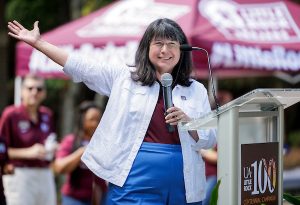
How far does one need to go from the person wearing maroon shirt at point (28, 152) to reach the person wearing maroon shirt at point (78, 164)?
61 centimetres

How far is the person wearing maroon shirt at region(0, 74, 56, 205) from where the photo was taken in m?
8.93

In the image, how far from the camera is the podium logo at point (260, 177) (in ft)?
15.0

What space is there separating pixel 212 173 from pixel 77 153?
70.9 inches

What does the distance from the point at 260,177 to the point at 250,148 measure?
0.19 m

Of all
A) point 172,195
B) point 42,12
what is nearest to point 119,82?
point 172,195

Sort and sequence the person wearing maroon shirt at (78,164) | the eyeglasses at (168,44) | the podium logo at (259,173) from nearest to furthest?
1. the podium logo at (259,173)
2. the eyeglasses at (168,44)
3. the person wearing maroon shirt at (78,164)

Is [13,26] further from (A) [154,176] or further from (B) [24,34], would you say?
(A) [154,176]

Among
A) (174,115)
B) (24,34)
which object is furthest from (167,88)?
(24,34)

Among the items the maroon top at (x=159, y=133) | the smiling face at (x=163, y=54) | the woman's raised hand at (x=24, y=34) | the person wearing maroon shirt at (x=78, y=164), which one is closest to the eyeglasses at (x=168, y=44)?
the smiling face at (x=163, y=54)

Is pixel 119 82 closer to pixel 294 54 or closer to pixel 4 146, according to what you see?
pixel 4 146

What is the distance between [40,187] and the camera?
360 inches

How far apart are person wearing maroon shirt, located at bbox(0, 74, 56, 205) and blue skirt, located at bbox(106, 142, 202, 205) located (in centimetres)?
410

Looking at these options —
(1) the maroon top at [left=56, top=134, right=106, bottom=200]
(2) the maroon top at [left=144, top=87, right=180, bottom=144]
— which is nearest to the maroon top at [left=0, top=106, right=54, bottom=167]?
(1) the maroon top at [left=56, top=134, right=106, bottom=200]

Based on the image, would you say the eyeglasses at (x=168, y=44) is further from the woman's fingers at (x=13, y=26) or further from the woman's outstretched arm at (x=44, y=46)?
the woman's fingers at (x=13, y=26)
